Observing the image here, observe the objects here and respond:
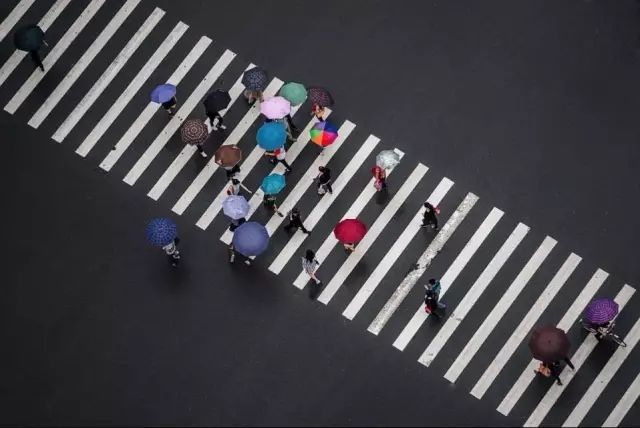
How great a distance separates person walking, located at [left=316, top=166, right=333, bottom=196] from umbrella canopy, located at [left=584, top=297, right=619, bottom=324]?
29.9 ft

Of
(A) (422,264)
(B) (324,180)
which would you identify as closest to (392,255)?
(A) (422,264)

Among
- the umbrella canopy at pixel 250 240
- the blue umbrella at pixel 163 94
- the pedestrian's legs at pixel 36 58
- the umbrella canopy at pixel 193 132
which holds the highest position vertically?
the blue umbrella at pixel 163 94

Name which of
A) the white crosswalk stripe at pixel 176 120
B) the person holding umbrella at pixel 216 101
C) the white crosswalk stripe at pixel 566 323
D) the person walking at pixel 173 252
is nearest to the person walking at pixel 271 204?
the person walking at pixel 173 252

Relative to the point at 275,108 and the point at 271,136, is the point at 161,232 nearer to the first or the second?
the point at 271,136

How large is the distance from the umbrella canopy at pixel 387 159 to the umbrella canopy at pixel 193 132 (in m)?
5.65

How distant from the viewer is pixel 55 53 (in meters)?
43.6

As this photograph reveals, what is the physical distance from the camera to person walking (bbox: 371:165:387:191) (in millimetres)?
40688

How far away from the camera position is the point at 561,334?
125 feet

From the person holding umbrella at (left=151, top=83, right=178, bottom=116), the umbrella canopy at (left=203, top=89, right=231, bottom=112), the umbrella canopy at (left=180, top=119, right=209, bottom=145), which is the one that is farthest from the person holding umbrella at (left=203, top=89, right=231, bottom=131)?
the person holding umbrella at (left=151, top=83, right=178, bottom=116)

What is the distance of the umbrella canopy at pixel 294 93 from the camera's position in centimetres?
4119

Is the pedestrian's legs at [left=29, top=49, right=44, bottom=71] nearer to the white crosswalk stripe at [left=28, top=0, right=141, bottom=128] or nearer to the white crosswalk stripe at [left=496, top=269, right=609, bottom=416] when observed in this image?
the white crosswalk stripe at [left=28, top=0, right=141, bottom=128]

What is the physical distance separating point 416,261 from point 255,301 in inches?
208

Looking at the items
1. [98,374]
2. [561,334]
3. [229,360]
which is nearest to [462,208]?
[561,334]

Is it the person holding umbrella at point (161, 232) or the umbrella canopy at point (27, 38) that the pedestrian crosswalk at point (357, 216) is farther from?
the person holding umbrella at point (161, 232)
